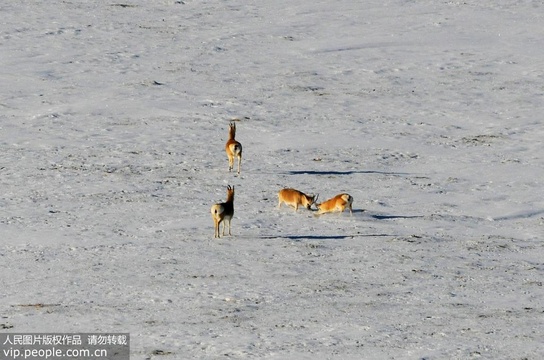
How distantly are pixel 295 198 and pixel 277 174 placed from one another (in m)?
2.48

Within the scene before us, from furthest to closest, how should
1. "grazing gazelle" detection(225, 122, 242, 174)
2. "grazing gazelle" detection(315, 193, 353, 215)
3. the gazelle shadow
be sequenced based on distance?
the gazelle shadow < "grazing gazelle" detection(225, 122, 242, 174) < "grazing gazelle" detection(315, 193, 353, 215)

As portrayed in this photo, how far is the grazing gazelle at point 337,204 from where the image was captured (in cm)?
1858

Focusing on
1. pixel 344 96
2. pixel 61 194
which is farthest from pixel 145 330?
pixel 344 96

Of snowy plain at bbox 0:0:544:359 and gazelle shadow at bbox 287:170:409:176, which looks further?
gazelle shadow at bbox 287:170:409:176

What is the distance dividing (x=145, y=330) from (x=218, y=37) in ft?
56.7

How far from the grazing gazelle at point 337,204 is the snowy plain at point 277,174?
0.20 m

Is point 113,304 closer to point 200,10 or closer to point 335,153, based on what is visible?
point 335,153

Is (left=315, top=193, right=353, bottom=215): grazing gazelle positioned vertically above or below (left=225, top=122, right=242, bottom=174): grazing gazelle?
below

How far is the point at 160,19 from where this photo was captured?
106ft

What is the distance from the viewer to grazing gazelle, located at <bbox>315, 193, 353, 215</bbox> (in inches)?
731

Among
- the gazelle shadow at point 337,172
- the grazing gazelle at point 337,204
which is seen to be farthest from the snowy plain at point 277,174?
the grazing gazelle at point 337,204

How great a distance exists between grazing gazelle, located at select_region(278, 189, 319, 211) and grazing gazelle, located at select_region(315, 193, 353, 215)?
186mm

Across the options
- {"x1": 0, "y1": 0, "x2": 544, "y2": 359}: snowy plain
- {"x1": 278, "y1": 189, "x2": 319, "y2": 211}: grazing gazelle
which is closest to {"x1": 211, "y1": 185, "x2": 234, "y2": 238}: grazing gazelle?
{"x1": 0, "y1": 0, "x2": 544, "y2": 359}: snowy plain

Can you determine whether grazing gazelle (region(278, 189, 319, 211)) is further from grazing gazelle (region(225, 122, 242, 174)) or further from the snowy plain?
grazing gazelle (region(225, 122, 242, 174))
